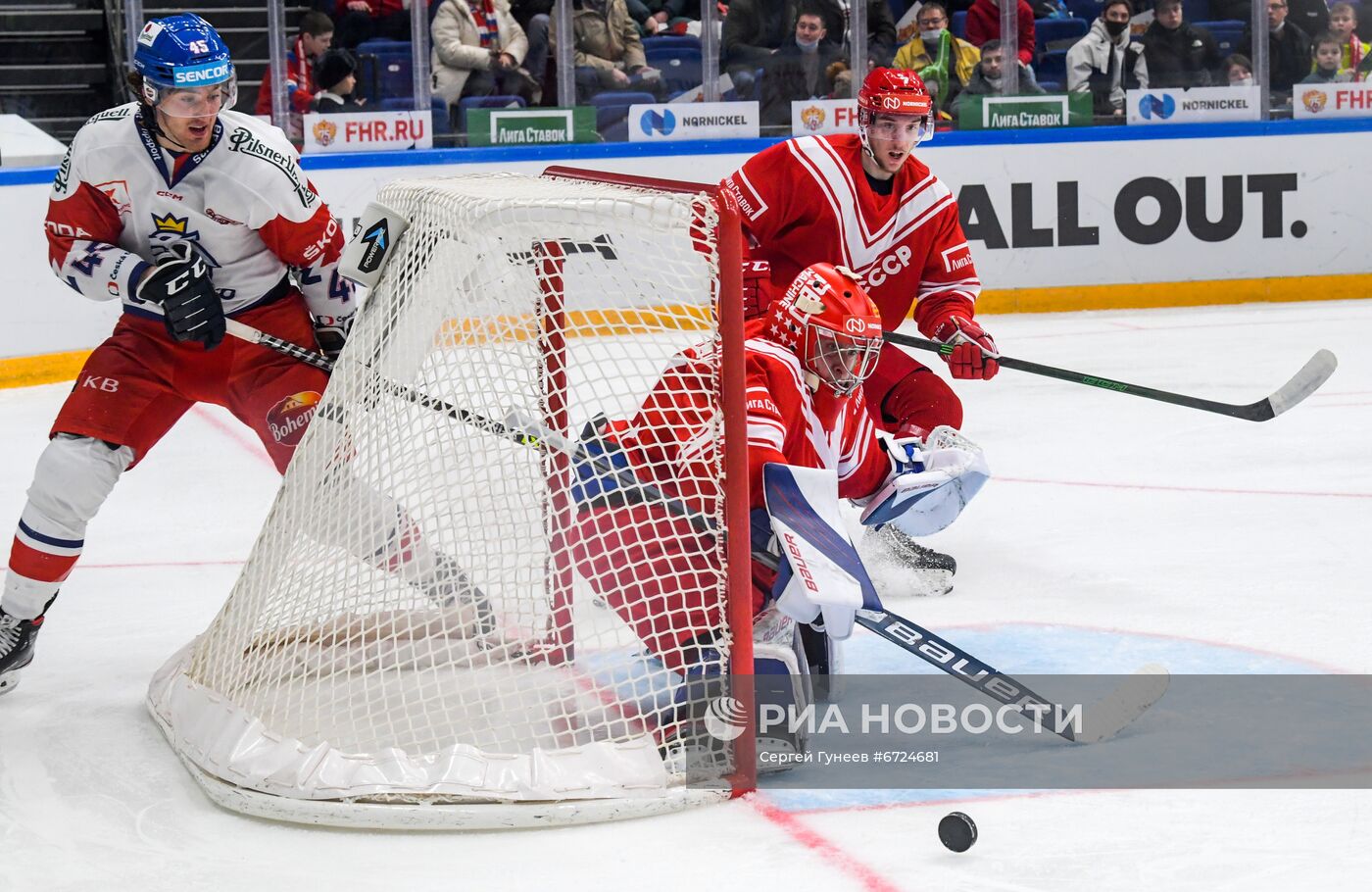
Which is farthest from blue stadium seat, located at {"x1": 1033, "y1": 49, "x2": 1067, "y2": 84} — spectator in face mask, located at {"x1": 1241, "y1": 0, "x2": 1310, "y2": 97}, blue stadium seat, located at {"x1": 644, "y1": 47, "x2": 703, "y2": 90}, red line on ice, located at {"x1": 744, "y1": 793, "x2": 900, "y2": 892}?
red line on ice, located at {"x1": 744, "y1": 793, "x2": 900, "y2": 892}

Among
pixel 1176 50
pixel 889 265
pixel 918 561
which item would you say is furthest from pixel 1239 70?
pixel 918 561

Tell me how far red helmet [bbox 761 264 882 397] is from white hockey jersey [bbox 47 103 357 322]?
2.85ft

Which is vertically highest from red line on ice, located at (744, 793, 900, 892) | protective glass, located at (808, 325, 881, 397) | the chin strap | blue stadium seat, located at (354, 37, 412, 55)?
blue stadium seat, located at (354, 37, 412, 55)

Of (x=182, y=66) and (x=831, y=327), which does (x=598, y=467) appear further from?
(x=182, y=66)

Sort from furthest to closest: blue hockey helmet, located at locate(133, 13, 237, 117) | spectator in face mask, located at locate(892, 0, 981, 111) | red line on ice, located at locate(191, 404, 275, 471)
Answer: spectator in face mask, located at locate(892, 0, 981, 111)
red line on ice, located at locate(191, 404, 275, 471)
blue hockey helmet, located at locate(133, 13, 237, 117)

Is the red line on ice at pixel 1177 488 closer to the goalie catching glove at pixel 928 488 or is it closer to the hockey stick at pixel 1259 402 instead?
the hockey stick at pixel 1259 402

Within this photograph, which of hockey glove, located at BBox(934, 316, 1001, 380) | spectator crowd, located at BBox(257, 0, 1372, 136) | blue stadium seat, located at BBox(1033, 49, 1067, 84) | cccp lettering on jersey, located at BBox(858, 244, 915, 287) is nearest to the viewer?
hockey glove, located at BBox(934, 316, 1001, 380)

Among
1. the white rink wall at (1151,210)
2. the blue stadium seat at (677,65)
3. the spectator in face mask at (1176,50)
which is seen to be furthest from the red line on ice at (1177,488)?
the spectator in face mask at (1176,50)

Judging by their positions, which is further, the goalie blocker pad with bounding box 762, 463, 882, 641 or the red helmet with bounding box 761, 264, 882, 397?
the red helmet with bounding box 761, 264, 882, 397

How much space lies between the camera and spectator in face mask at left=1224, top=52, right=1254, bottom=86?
755 cm

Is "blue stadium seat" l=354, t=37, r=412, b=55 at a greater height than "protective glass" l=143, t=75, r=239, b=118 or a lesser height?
greater

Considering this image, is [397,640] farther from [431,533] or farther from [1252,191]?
[1252,191]

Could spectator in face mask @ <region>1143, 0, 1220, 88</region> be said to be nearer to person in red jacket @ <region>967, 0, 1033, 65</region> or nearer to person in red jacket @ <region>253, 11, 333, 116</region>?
Answer: person in red jacket @ <region>967, 0, 1033, 65</region>

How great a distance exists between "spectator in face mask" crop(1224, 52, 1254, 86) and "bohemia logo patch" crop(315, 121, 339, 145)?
3928 mm
